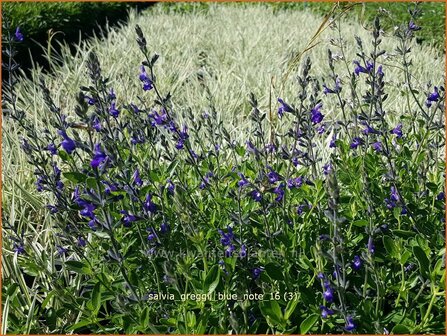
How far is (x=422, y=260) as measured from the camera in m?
1.68

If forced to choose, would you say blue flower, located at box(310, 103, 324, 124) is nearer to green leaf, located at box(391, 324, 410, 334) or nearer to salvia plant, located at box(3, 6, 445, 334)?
salvia plant, located at box(3, 6, 445, 334)

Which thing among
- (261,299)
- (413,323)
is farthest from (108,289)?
(413,323)

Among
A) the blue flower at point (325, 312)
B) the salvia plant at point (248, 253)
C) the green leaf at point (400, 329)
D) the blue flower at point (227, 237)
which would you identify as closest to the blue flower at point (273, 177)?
the salvia plant at point (248, 253)

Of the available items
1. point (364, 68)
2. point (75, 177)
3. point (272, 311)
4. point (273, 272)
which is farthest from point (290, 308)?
point (364, 68)

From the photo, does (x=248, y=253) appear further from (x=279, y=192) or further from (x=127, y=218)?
(x=127, y=218)

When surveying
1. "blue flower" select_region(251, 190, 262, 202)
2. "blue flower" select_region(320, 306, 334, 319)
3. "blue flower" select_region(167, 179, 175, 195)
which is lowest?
"blue flower" select_region(320, 306, 334, 319)

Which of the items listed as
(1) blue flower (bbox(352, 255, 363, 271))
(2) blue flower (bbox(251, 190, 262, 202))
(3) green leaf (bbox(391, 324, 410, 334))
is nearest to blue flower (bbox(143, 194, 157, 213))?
(2) blue flower (bbox(251, 190, 262, 202))

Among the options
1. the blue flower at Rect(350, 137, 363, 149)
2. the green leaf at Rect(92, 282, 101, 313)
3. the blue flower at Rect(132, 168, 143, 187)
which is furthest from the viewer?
the blue flower at Rect(350, 137, 363, 149)

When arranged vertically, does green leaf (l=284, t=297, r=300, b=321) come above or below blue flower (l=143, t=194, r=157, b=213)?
below

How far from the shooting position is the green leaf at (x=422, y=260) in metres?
1.66

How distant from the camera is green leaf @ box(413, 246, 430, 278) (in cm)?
166

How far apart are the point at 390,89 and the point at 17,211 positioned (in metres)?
3.23

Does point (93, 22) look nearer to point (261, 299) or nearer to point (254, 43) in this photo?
point (254, 43)

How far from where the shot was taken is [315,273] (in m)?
1.78
